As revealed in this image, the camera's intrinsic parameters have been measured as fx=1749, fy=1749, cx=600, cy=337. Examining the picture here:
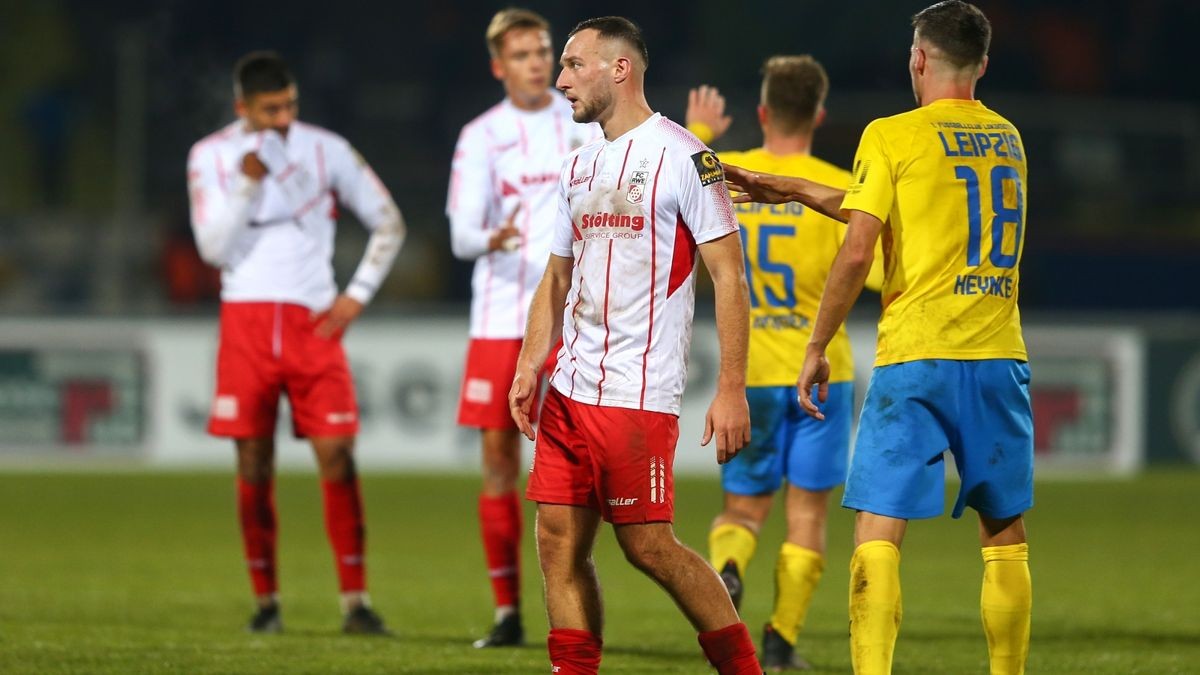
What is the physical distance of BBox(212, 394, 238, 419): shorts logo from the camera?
7.96 meters

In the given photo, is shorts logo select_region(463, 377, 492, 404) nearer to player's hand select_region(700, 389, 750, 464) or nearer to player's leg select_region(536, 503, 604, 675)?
player's leg select_region(536, 503, 604, 675)

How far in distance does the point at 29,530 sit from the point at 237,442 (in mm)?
5741

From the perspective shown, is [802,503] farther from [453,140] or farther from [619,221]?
[453,140]

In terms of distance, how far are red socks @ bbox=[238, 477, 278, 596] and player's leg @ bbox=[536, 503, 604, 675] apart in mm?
3087

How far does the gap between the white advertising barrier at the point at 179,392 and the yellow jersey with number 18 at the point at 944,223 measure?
1198 centimetres

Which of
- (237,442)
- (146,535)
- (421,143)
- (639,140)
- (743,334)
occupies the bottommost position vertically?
(146,535)

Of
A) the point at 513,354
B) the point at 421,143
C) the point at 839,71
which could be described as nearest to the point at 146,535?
the point at 513,354

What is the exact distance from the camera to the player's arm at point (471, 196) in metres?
7.56

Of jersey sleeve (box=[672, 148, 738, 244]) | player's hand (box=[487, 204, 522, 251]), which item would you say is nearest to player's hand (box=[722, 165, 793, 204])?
jersey sleeve (box=[672, 148, 738, 244])

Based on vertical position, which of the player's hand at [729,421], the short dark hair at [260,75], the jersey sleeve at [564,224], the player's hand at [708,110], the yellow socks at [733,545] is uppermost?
the short dark hair at [260,75]

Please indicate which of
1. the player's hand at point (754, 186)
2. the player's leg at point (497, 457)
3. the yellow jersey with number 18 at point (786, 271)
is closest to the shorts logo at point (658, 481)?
the player's hand at point (754, 186)

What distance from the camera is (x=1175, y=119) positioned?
2520cm

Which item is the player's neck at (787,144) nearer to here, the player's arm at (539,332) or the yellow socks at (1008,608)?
the player's arm at (539,332)

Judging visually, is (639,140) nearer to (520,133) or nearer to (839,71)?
(520,133)
